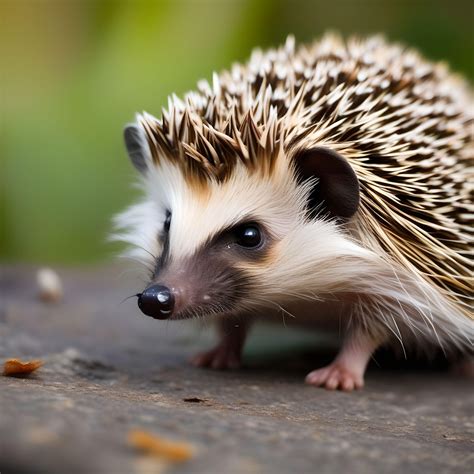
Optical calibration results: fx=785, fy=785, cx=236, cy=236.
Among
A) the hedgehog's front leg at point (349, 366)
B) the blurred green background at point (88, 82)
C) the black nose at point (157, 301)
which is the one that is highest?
the blurred green background at point (88, 82)

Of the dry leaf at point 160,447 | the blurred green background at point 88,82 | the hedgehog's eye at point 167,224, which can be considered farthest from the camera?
the blurred green background at point 88,82

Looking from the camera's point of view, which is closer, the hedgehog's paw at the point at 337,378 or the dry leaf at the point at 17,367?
the dry leaf at the point at 17,367

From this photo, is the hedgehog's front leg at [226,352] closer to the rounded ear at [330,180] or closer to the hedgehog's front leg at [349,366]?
the hedgehog's front leg at [349,366]

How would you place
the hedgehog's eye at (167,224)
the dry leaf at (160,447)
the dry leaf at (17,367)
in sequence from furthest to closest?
the hedgehog's eye at (167,224) → the dry leaf at (17,367) → the dry leaf at (160,447)

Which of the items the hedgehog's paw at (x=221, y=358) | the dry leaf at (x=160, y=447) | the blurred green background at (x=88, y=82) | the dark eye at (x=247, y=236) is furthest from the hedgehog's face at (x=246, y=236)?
the blurred green background at (x=88, y=82)

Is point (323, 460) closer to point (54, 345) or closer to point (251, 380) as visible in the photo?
point (251, 380)

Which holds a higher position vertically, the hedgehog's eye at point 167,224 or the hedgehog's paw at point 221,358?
the hedgehog's eye at point 167,224

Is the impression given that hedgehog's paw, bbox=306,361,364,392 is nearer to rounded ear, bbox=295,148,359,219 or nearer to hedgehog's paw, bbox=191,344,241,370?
hedgehog's paw, bbox=191,344,241,370
